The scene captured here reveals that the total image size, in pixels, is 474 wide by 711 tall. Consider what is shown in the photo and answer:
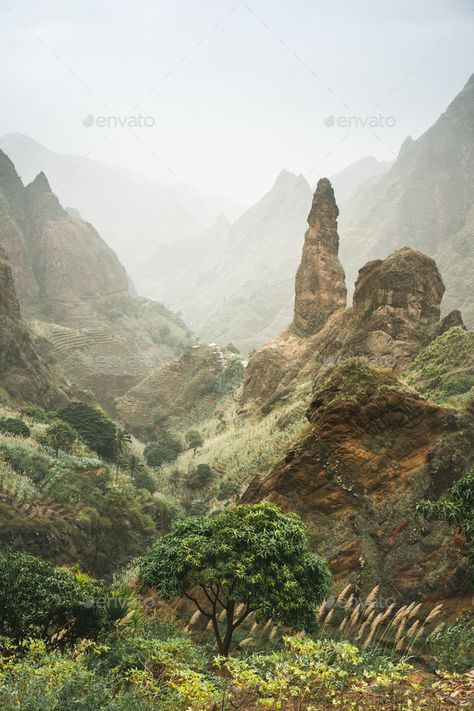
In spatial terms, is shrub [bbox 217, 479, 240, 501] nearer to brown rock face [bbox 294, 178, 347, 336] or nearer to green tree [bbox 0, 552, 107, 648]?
brown rock face [bbox 294, 178, 347, 336]

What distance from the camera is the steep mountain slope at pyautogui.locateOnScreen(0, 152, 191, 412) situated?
7269cm

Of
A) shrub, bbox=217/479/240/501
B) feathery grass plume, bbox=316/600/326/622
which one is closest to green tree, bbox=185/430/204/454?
shrub, bbox=217/479/240/501

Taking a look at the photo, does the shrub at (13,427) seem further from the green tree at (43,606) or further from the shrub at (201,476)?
the green tree at (43,606)

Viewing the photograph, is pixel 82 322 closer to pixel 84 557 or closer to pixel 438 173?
pixel 84 557

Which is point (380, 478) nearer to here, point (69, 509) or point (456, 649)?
point (456, 649)

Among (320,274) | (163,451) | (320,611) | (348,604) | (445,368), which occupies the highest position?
(320,274)

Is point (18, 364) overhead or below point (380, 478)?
overhead

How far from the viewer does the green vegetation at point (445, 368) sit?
24.3m

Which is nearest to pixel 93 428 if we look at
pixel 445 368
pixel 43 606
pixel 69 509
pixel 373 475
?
pixel 69 509

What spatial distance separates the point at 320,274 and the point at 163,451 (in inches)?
906

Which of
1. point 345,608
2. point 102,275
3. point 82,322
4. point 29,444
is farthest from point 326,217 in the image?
point 102,275

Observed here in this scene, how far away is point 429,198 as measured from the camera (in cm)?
14450

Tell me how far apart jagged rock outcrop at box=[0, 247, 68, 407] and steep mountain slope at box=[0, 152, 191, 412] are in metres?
19.0

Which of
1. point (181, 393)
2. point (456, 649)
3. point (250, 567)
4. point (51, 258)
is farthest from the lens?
point (51, 258)
